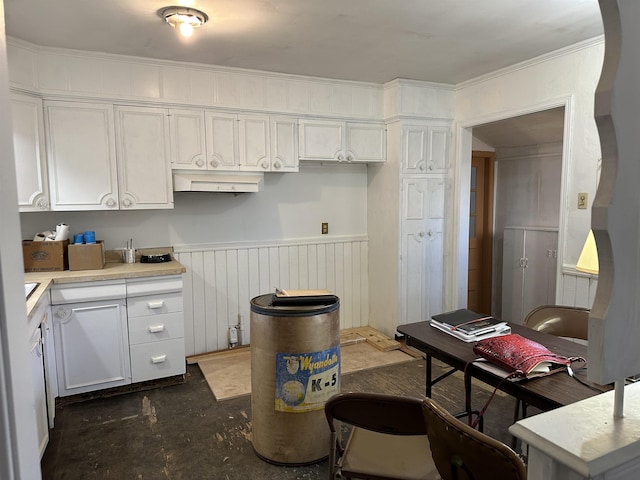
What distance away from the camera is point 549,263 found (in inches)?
169

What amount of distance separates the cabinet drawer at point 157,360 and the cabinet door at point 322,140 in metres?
1.93

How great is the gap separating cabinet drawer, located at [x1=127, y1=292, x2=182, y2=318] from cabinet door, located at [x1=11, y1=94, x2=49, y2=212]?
3.00ft

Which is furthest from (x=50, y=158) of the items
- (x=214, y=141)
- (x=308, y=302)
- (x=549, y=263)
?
(x=549, y=263)

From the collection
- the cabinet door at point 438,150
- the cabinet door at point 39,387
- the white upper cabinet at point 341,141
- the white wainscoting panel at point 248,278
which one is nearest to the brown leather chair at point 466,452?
the cabinet door at point 39,387

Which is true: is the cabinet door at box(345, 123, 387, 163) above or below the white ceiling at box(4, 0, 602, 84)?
below

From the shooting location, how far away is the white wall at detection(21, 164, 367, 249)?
355 centimetres

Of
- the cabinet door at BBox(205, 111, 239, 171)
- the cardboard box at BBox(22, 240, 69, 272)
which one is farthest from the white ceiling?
the cardboard box at BBox(22, 240, 69, 272)

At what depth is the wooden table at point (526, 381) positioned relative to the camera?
1.59 metres

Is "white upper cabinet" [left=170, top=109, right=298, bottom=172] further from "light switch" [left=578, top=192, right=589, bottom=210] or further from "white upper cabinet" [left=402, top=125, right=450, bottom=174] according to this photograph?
"light switch" [left=578, top=192, right=589, bottom=210]

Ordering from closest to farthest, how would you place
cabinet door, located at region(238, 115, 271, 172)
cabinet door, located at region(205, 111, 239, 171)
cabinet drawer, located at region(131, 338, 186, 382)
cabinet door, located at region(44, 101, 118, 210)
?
cabinet door, located at region(44, 101, 118, 210) → cabinet drawer, located at region(131, 338, 186, 382) → cabinet door, located at region(205, 111, 239, 171) → cabinet door, located at region(238, 115, 271, 172)

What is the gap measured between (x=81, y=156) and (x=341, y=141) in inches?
84.4

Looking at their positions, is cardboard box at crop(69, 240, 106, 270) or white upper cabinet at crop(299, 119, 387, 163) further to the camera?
white upper cabinet at crop(299, 119, 387, 163)

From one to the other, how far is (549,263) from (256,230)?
9.52ft

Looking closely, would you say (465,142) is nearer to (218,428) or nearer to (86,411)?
(218,428)
